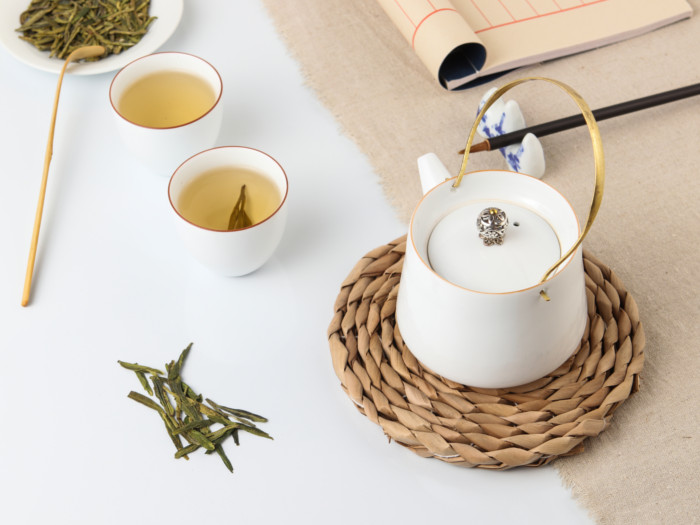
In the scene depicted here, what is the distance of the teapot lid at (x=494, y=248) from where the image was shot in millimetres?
518

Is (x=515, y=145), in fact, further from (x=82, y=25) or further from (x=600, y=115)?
(x=82, y=25)

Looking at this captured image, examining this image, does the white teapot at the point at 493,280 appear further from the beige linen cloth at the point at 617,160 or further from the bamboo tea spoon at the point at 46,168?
the bamboo tea spoon at the point at 46,168

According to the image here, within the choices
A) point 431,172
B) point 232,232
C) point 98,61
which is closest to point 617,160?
point 431,172

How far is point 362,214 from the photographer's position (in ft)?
2.47

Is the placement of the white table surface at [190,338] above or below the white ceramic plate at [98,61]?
below

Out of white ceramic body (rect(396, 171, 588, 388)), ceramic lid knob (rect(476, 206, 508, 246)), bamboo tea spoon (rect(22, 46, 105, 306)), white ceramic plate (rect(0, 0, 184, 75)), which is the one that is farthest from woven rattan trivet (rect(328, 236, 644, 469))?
white ceramic plate (rect(0, 0, 184, 75))

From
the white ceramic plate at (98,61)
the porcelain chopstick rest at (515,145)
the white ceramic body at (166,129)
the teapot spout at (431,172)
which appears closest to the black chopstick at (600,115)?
the porcelain chopstick rest at (515,145)

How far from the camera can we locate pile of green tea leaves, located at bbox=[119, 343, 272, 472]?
60cm

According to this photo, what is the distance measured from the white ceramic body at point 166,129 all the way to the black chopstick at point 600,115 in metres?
0.26

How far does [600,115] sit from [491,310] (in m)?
0.34

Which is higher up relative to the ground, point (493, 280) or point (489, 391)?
point (493, 280)

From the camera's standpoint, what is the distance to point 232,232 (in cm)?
64

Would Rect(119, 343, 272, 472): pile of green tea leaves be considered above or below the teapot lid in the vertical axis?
below

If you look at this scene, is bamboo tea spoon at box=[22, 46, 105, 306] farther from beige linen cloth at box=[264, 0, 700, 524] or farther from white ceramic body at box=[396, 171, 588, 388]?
white ceramic body at box=[396, 171, 588, 388]
